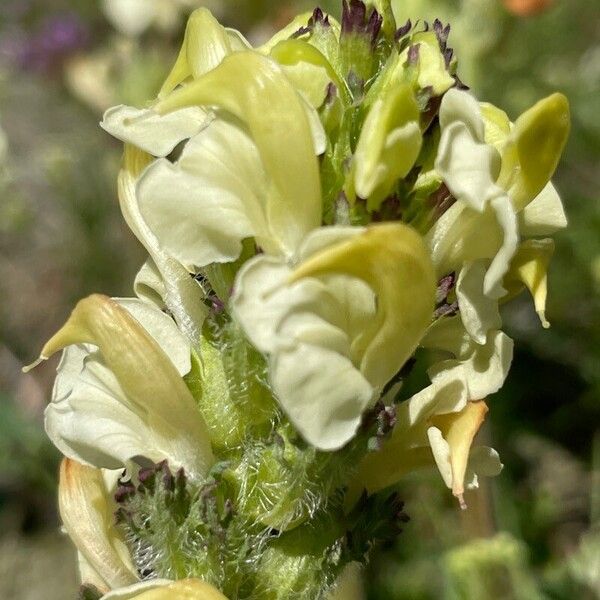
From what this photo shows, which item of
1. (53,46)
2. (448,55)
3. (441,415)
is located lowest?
(53,46)

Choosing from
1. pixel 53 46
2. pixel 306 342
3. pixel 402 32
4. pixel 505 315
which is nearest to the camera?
pixel 306 342

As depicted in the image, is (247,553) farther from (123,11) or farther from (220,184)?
(123,11)

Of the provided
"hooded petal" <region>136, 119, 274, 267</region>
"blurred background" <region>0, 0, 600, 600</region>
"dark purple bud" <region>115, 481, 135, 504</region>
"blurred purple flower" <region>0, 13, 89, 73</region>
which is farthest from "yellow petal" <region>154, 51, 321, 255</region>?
"blurred purple flower" <region>0, 13, 89, 73</region>

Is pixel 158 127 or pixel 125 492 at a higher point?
pixel 158 127

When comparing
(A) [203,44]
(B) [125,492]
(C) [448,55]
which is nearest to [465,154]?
(C) [448,55]

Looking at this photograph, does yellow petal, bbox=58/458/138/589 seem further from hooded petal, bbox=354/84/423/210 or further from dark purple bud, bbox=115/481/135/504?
hooded petal, bbox=354/84/423/210

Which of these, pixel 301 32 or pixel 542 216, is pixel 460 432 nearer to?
pixel 542 216
